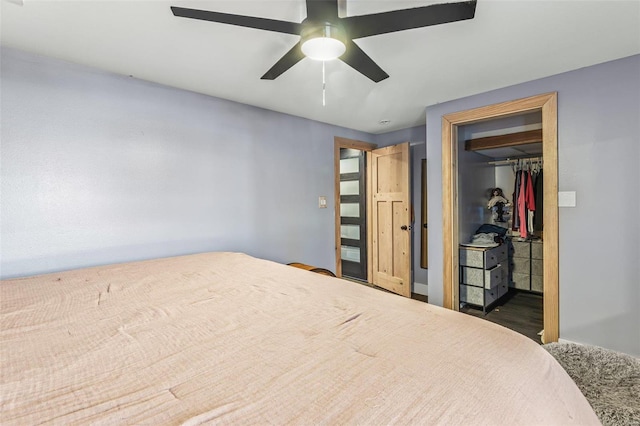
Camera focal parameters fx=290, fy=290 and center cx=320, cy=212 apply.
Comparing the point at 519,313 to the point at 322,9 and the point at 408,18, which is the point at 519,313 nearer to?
the point at 408,18

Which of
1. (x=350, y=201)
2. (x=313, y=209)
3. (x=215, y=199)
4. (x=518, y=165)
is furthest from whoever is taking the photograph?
(x=350, y=201)

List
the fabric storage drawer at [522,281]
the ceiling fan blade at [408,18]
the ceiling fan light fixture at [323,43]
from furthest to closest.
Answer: the fabric storage drawer at [522,281] < the ceiling fan light fixture at [323,43] < the ceiling fan blade at [408,18]

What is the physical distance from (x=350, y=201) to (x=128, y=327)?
4.01 m

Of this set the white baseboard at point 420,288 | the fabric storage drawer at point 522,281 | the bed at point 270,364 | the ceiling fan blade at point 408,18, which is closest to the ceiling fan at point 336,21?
the ceiling fan blade at point 408,18

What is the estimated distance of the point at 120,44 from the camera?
1865 millimetres

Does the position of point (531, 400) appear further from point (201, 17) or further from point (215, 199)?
point (215, 199)

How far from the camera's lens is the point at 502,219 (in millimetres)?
4598

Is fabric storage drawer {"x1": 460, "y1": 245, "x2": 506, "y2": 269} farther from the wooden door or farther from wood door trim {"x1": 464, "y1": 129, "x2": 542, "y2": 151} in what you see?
wood door trim {"x1": 464, "y1": 129, "x2": 542, "y2": 151}

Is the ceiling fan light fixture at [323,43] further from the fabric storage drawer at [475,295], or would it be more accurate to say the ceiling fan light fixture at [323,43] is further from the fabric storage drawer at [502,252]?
the fabric storage drawer at [502,252]

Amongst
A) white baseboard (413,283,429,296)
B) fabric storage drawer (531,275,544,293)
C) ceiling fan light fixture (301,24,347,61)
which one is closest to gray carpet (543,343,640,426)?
white baseboard (413,283,429,296)

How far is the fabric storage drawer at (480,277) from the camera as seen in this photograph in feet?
11.1

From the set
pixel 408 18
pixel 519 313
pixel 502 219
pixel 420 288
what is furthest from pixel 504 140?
pixel 408 18

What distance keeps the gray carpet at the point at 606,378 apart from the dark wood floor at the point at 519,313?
587 mm

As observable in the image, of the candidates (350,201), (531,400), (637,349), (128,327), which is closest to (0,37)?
(128,327)
